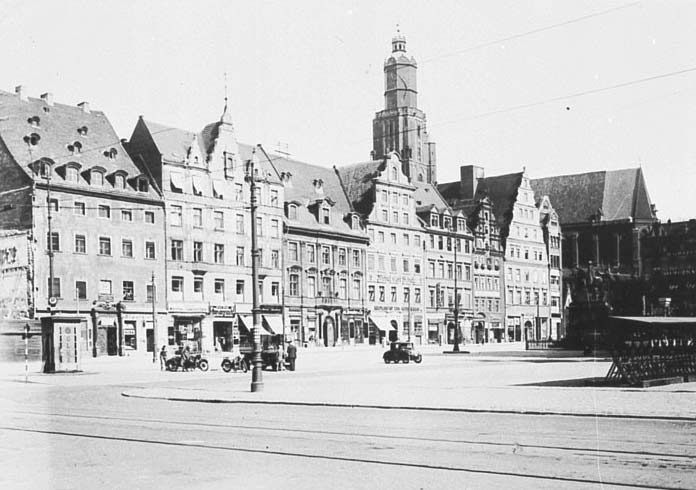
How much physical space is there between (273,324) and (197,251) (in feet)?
30.5

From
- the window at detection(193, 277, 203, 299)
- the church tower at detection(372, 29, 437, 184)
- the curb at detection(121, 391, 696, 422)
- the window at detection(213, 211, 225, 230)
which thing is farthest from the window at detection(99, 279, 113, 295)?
the church tower at detection(372, 29, 437, 184)

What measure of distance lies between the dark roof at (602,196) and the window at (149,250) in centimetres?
6378

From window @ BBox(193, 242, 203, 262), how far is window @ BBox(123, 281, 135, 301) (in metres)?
5.99

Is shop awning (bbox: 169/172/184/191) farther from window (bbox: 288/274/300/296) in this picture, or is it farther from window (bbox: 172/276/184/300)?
window (bbox: 288/274/300/296)

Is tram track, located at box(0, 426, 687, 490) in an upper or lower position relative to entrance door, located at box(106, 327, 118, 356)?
upper

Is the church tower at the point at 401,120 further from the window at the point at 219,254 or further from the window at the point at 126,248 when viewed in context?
the window at the point at 126,248

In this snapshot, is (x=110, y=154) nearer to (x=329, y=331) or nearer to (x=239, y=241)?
(x=239, y=241)

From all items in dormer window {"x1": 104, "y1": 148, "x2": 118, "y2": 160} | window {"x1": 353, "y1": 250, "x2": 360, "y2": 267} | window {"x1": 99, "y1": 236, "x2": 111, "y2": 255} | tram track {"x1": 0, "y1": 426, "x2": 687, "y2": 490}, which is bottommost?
tram track {"x1": 0, "y1": 426, "x2": 687, "y2": 490}

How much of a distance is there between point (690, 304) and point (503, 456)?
160 ft

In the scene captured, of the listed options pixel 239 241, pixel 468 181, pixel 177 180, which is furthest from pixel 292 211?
pixel 468 181

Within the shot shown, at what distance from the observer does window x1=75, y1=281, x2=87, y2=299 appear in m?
55.6

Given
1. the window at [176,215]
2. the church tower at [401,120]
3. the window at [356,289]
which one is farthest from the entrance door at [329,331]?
the church tower at [401,120]

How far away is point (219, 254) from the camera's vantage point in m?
65.9

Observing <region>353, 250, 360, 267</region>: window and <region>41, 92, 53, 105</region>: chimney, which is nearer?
<region>41, 92, 53, 105</region>: chimney
